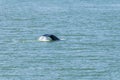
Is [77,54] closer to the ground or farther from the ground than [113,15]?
farther from the ground

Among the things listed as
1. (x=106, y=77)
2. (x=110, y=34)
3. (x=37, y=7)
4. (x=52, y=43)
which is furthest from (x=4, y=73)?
(x=37, y=7)

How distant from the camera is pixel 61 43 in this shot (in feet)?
182

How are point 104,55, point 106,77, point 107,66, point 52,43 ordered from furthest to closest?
1. point 52,43
2. point 104,55
3. point 107,66
4. point 106,77

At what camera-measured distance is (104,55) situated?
49.7 m

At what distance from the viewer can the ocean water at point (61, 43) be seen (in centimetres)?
4406

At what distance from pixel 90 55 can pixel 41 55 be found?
254 centimetres

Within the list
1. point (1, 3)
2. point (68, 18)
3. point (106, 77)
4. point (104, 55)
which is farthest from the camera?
point (1, 3)

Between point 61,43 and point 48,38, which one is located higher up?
point 61,43

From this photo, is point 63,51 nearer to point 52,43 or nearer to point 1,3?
point 52,43

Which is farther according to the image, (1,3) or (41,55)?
(1,3)

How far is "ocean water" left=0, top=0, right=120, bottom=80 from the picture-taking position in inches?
1735

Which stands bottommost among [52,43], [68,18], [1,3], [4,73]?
[1,3]

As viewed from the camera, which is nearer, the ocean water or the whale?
the ocean water

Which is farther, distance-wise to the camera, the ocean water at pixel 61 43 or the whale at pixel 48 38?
the whale at pixel 48 38
